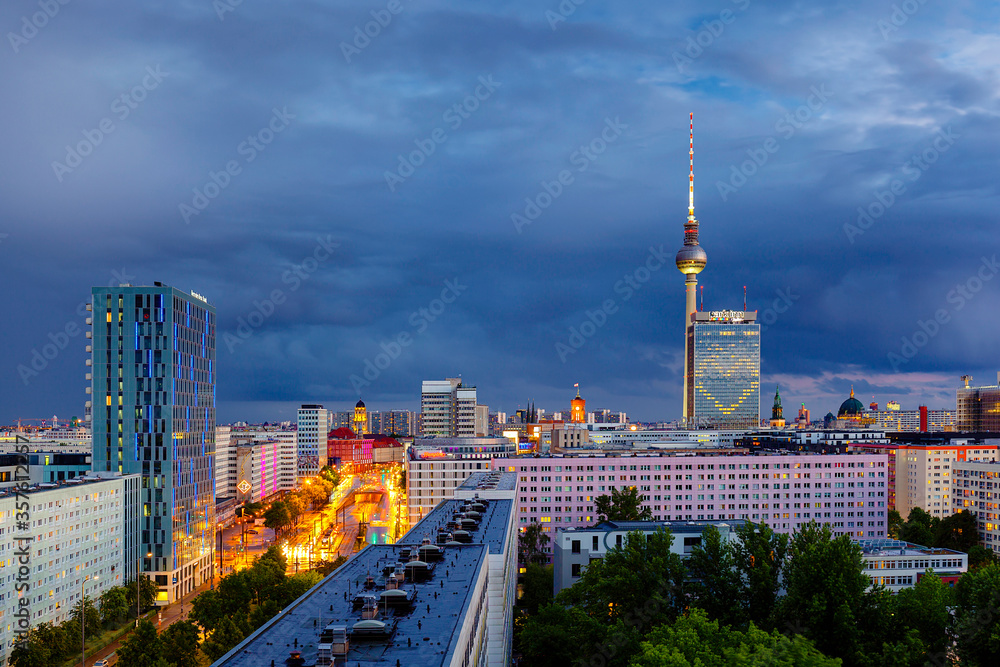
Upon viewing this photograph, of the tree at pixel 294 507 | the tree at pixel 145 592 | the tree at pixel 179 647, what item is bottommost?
the tree at pixel 294 507

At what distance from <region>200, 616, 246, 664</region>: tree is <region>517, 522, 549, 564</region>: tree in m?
45.8

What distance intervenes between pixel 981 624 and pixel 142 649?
53.2 metres

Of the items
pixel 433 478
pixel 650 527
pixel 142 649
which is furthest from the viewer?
pixel 433 478

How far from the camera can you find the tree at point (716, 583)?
53906mm

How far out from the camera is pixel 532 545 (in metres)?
101

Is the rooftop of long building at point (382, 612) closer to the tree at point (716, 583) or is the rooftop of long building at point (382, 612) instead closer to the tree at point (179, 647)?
the tree at point (716, 583)

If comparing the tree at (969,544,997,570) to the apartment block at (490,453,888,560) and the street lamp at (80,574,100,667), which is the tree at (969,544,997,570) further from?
the street lamp at (80,574,100,667)

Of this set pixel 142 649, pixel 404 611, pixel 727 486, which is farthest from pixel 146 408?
pixel 727 486

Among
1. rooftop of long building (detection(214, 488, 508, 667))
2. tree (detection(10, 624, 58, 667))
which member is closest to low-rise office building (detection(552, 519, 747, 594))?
rooftop of long building (detection(214, 488, 508, 667))

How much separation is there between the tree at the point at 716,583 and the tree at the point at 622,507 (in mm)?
43447

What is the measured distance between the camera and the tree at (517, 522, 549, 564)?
101 meters

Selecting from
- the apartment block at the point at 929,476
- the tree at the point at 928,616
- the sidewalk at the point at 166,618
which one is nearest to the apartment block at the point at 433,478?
the sidewalk at the point at 166,618

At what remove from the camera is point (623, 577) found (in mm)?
54125

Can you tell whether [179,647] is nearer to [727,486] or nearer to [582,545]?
[582,545]
